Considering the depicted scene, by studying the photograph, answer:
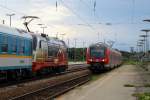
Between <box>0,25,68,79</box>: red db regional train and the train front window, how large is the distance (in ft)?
19.0

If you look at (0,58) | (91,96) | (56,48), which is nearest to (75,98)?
(91,96)

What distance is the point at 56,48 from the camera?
3575 cm

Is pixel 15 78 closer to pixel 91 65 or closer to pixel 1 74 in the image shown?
pixel 1 74

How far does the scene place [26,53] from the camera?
89.1 ft

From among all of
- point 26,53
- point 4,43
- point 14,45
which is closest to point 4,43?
point 4,43

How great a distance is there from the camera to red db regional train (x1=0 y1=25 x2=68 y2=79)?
23141mm

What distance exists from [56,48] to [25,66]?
9.28 metres

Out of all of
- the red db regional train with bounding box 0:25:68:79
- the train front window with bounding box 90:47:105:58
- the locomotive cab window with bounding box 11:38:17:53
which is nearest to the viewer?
the red db regional train with bounding box 0:25:68:79

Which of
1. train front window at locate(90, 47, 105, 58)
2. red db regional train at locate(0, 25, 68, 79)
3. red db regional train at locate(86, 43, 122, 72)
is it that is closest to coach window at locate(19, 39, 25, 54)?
red db regional train at locate(0, 25, 68, 79)

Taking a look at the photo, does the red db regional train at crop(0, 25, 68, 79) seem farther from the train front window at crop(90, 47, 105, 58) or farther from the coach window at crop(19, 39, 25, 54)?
the train front window at crop(90, 47, 105, 58)

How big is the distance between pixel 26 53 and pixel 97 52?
52.2 ft

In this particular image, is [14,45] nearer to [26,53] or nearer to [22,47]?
[22,47]

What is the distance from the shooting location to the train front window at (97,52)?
42062 millimetres

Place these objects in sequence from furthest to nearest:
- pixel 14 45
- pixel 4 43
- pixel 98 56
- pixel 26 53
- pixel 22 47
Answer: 1. pixel 98 56
2. pixel 26 53
3. pixel 22 47
4. pixel 14 45
5. pixel 4 43
